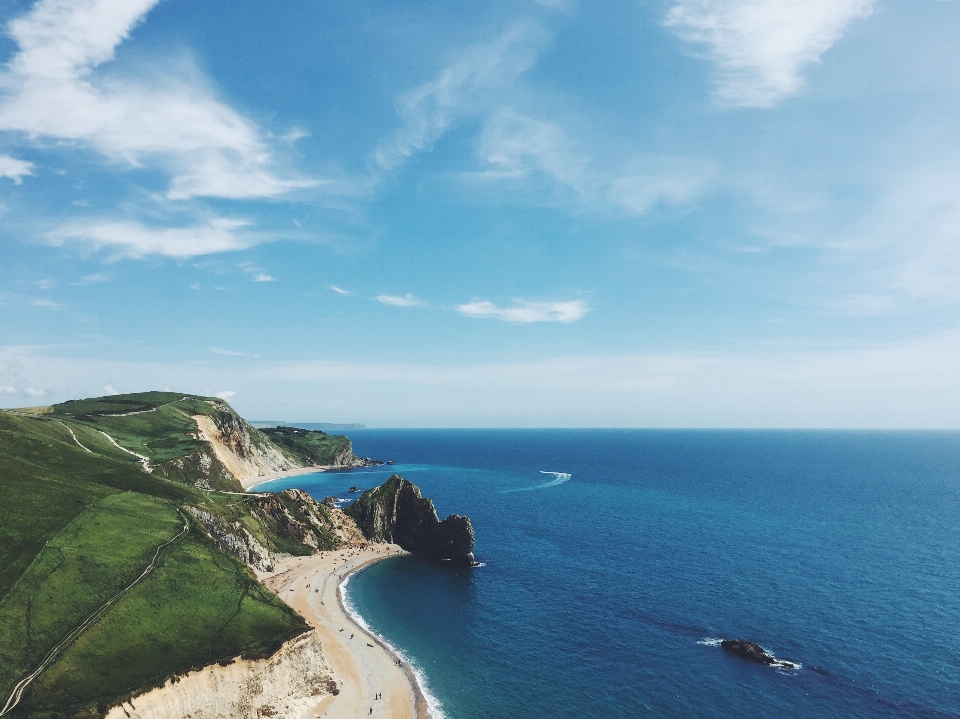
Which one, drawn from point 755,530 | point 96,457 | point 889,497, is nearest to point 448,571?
point 96,457

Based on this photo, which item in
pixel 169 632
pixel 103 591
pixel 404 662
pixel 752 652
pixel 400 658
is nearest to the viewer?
pixel 169 632

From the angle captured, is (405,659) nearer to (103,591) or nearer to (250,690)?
(250,690)

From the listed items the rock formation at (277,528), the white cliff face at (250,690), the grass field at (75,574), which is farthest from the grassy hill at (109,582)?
the white cliff face at (250,690)

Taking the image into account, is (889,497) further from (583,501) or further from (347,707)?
(347,707)

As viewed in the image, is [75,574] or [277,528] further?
[277,528]

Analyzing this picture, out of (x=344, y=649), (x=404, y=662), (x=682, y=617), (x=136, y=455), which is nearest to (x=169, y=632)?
(x=344, y=649)

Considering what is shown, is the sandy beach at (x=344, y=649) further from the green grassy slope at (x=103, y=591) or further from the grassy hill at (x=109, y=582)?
the green grassy slope at (x=103, y=591)
